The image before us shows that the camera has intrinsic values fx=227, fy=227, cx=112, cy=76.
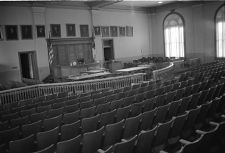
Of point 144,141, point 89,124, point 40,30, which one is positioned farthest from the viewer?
point 40,30

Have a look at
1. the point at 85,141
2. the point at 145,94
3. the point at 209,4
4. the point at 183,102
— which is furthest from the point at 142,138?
the point at 209,4

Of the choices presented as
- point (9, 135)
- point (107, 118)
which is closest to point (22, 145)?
point (9, 135)

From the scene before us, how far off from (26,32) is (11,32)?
88cm

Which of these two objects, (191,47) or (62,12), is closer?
(62,12)

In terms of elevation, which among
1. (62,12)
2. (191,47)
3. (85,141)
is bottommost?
(85,141)

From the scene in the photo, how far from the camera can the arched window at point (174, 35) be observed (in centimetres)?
1928

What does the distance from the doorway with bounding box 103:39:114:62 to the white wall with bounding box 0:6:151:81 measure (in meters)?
0.36

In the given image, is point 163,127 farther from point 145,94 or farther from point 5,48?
point 5,48

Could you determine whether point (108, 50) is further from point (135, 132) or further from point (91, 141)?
point (91, 141)

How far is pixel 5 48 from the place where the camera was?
1323 centimetres

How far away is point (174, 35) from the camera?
19.7 meters

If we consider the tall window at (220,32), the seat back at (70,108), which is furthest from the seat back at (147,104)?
the tall window at (220,32)

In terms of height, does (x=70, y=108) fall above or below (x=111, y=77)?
below

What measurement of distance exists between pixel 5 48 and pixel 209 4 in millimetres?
14589
